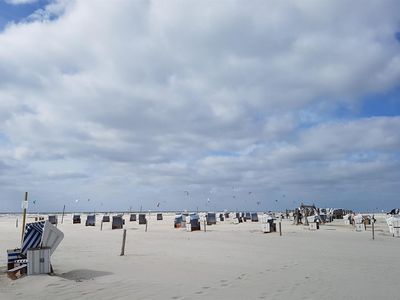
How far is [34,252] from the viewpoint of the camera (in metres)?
11.0

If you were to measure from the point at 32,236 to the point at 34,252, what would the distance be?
127cm

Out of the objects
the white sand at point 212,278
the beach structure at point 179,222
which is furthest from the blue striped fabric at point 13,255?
the beach structure at point 179,222

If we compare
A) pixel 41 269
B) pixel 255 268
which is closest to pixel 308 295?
pixel 255 268

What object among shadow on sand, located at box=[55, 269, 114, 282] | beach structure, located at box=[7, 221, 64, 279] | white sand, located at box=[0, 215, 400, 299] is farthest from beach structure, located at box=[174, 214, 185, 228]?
beach structure, located at box=[7, 221, 64, 279]

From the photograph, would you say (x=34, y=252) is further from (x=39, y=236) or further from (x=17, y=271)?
(x=39, y=236)

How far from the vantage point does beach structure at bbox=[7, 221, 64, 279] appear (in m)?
11.0

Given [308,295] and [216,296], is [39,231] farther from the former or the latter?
[308,295]

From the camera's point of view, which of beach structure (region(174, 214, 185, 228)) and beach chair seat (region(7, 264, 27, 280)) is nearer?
beach chair seat (region(7, 264, 27, 280))

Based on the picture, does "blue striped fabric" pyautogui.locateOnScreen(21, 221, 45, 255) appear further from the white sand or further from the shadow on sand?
the shadow on sand

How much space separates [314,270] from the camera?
41.5 ft

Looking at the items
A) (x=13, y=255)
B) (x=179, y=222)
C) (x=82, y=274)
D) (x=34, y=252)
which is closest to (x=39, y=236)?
(x=13, y=255)

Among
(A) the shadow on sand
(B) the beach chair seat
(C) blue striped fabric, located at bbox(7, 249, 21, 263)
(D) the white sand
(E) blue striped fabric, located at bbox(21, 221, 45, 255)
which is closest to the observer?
(D) the white sand

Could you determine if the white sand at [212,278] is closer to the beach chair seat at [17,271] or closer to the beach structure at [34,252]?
the beach chair seat at [17,271]

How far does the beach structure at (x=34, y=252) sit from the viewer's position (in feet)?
36.1
